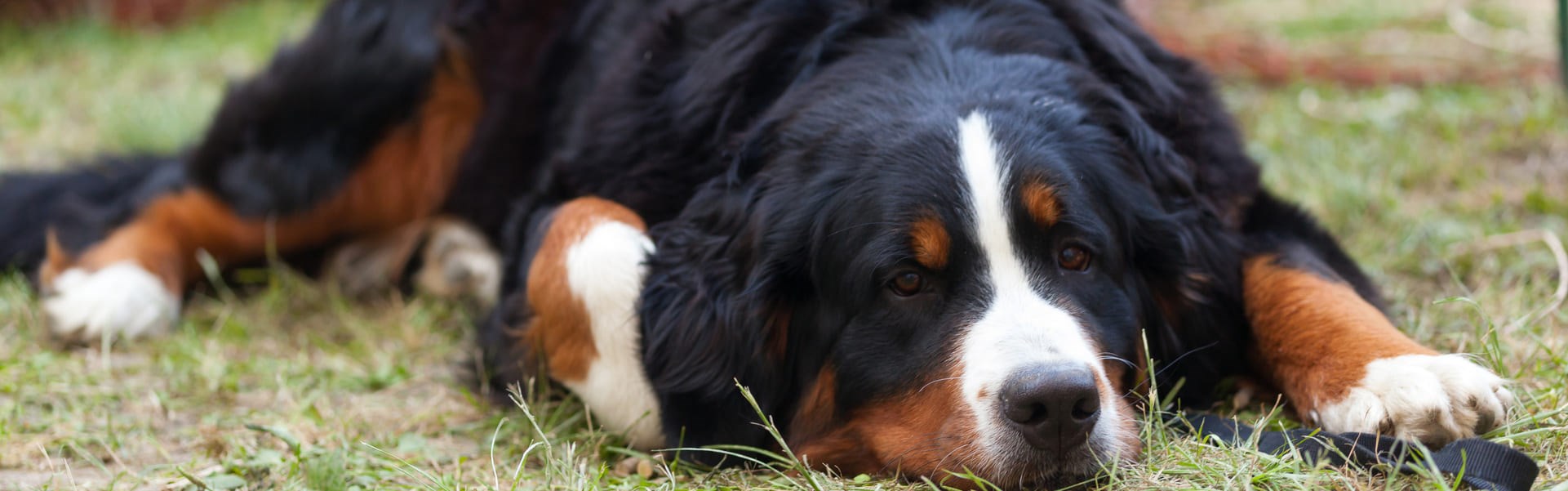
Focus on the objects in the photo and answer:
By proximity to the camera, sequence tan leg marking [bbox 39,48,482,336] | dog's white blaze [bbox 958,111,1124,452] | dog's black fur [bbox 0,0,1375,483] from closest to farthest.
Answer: dog's white blaze [bbox 958,111,1124,452] < dog's black fur [bbox 0,0,1375,483] < tan leg marking [bbox 39,48,482,336]

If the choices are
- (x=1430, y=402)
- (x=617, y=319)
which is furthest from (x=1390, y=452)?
(x=617, y=319)

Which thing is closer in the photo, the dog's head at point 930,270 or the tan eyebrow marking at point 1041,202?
the dog's head at point 930,270

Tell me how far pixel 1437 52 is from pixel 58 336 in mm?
6297

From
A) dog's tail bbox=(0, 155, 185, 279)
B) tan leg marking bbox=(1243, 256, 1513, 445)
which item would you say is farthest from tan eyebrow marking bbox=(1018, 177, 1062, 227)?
dog's tail bbox=(0, 155, 185, 279)

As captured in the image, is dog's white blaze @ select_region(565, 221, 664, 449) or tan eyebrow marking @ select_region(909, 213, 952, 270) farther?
dog's white blaze @ select_region(565, 221, 664, 449)

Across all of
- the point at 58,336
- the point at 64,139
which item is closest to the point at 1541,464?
the point at 58,336

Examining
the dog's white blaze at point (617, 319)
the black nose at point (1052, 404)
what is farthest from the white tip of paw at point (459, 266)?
the black nose at point (1052, 404)

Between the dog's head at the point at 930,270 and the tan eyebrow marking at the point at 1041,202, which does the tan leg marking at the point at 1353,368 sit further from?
the tan eyebrow marking at the point at 1041,202

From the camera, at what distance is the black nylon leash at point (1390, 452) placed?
7.59 ft

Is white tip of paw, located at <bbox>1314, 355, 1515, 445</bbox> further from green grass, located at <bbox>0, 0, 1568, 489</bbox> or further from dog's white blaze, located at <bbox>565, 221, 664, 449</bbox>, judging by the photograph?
dog's white blaze, located at <bbox>565, 221, 664, 449</bbox>

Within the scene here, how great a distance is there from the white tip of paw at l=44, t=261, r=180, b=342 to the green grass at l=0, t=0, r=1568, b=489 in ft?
0.21

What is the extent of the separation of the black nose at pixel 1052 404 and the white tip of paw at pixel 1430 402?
22.0 inches

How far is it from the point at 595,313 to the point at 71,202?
2.51m

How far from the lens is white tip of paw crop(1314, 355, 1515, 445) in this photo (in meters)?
2.54
